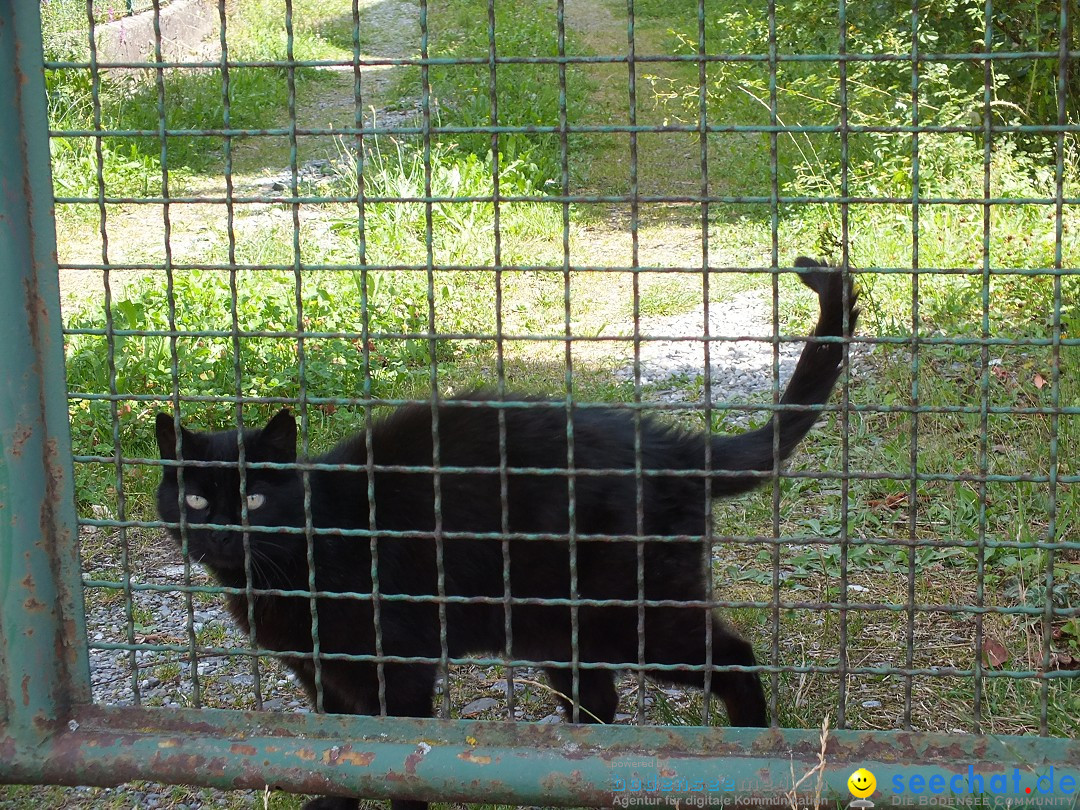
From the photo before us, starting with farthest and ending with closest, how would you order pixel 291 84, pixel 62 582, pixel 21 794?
pixel 21 794 < pixel 62 582 < pixel 291 84

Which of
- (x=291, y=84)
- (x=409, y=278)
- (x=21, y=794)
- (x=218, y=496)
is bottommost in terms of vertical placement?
(x=21, y=794)

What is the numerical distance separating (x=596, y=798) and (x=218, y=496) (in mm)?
1369

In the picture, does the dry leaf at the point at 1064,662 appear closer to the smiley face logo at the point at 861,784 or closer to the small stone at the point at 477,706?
the smiley face logo at the point at 861,784

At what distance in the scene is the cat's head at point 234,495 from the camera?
3.03 meters

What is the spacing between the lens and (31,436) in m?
2.38

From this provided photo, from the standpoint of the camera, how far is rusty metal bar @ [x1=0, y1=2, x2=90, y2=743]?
7.55ft

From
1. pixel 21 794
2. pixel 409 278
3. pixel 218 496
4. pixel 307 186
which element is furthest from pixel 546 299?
pixel 21 794

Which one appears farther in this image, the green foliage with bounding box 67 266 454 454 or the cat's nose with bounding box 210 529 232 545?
the green foliage with bounding box 67 266 454 454

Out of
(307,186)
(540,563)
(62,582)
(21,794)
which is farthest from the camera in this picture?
(307,186)

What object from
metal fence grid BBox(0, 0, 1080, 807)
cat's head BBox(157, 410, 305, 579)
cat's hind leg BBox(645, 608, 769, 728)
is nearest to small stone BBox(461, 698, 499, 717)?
metal fence grid BBox(0, 0, 1080, 807)

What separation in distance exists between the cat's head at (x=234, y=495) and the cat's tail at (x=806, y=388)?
1175 mm

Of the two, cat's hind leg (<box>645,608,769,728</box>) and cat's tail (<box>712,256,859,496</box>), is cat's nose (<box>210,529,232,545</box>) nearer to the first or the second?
cat's hind leg (<box>645,608,769,728</box>)

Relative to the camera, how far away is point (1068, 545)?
222 centimetres

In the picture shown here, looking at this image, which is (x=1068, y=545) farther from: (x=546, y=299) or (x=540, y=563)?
(x=546, y=299)
